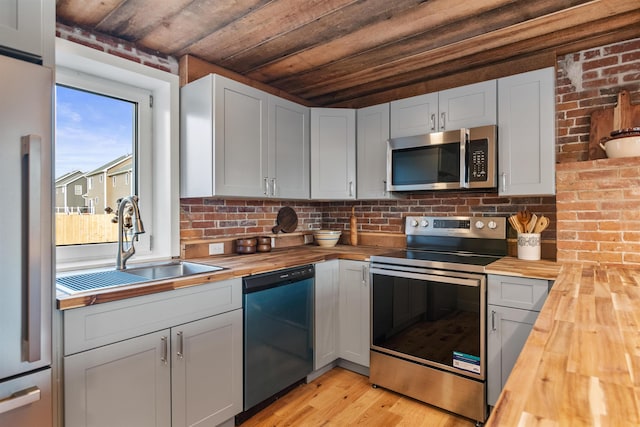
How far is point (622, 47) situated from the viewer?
221 cm

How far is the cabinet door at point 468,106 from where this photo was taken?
2.38 m

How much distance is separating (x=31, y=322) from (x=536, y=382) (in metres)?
1.50

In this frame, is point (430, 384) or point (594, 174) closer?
point (594, 174)

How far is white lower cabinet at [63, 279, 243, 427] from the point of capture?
56.6 inches

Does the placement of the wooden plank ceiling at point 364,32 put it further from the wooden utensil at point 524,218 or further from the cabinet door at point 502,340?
the cabinet door at point 502,340

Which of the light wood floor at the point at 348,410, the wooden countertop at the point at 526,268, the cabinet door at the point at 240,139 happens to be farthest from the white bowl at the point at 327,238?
the wooden countertop at the point at 526,268

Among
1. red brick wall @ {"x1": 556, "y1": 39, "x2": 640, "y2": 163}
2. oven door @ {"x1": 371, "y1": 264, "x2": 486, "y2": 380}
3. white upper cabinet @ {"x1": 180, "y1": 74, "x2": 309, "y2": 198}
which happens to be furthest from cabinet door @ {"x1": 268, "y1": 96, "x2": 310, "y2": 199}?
red brick wall @ {"x1": 556, "y1": 39, "x2": 640, "y2": 163}

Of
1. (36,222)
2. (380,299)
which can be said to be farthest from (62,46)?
(380,299)

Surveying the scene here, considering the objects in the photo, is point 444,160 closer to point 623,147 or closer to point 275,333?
point 623,147

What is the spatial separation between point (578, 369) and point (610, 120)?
2.10 m

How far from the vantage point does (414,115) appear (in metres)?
2.70

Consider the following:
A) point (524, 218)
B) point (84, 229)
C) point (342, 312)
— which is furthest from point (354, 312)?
point (84, 229)

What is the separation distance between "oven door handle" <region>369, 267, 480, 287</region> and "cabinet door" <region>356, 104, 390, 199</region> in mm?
661

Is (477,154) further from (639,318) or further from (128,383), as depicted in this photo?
(128,383)
